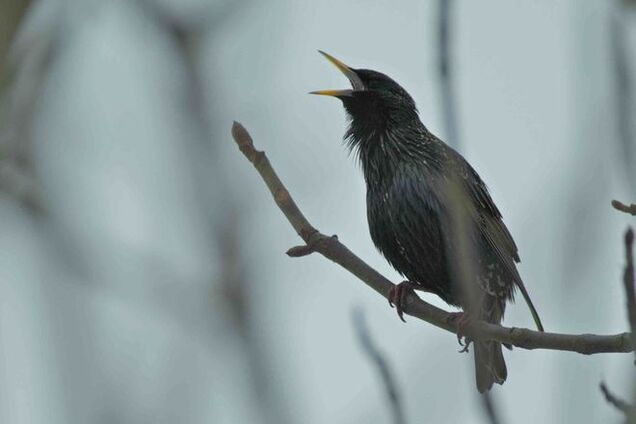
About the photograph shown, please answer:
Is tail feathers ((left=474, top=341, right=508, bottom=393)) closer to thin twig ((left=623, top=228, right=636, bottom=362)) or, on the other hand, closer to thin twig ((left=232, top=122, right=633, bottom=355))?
thin twig ((left=232, top=122, right=633, bottom=355))

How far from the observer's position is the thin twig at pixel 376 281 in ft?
14.7

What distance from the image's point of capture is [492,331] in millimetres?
5012

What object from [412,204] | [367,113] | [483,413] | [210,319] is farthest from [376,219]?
[483,413]

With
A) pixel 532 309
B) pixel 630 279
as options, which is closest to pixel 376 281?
pixel 532 309

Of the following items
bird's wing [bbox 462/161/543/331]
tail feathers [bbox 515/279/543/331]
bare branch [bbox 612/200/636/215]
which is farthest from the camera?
Result: bird's wing [bbox 462/161/543/331]

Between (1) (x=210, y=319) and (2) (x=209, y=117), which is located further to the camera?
(1) (x=210, y=319)

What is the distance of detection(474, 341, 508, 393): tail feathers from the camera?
695cm

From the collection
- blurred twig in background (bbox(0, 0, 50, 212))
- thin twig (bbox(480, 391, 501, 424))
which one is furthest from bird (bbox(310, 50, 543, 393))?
thin twig (bbox(480, 391, 501, 424))

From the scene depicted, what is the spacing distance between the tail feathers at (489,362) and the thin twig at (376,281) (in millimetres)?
1099

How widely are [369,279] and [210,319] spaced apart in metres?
1.56

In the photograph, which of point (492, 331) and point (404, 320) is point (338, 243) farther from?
point (404, 320)

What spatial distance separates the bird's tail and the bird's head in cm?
163

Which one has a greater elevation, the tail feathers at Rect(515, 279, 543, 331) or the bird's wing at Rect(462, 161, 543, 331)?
the bird's wing at Rect(462, 161, 543, 331)

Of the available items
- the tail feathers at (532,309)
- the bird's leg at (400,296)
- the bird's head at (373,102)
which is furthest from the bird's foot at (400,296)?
the bird's head at (373,102)
